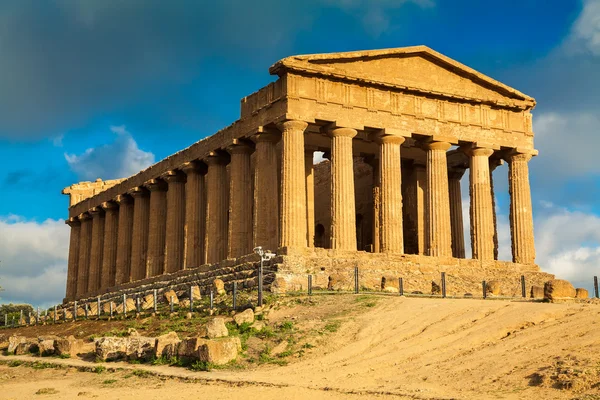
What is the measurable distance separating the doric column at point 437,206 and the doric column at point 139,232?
20044mm

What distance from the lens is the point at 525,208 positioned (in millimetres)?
45875

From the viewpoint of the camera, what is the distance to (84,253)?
66188 millimetres

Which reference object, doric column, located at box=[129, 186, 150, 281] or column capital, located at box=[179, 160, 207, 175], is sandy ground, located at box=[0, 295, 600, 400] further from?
doric column, located at box=[129, 186, 150, 281]

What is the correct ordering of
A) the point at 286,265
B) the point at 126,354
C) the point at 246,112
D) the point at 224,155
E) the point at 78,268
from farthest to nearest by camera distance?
the point at 78,268, the point at 224,155, the point at 246,112, the point at 286,265, the point at 126,354

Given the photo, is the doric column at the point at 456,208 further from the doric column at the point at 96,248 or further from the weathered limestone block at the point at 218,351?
the weathered limestone block at the point at 218,351

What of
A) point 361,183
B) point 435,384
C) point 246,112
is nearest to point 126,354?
point 435,384

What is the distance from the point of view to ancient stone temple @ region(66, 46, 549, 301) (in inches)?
1572

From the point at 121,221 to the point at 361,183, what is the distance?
16983 millimetres

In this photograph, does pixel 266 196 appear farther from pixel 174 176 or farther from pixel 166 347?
pixel 166 347

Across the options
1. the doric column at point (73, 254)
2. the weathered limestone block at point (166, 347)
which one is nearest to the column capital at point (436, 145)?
the weathered limestone block at point (166, 347)

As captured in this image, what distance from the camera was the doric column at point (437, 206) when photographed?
1692 inches

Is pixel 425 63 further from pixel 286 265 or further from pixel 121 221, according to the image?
pixel 121 221

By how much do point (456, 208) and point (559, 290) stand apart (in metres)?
22.3

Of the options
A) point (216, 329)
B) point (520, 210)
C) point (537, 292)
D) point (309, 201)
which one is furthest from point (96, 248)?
point (216, 329)
